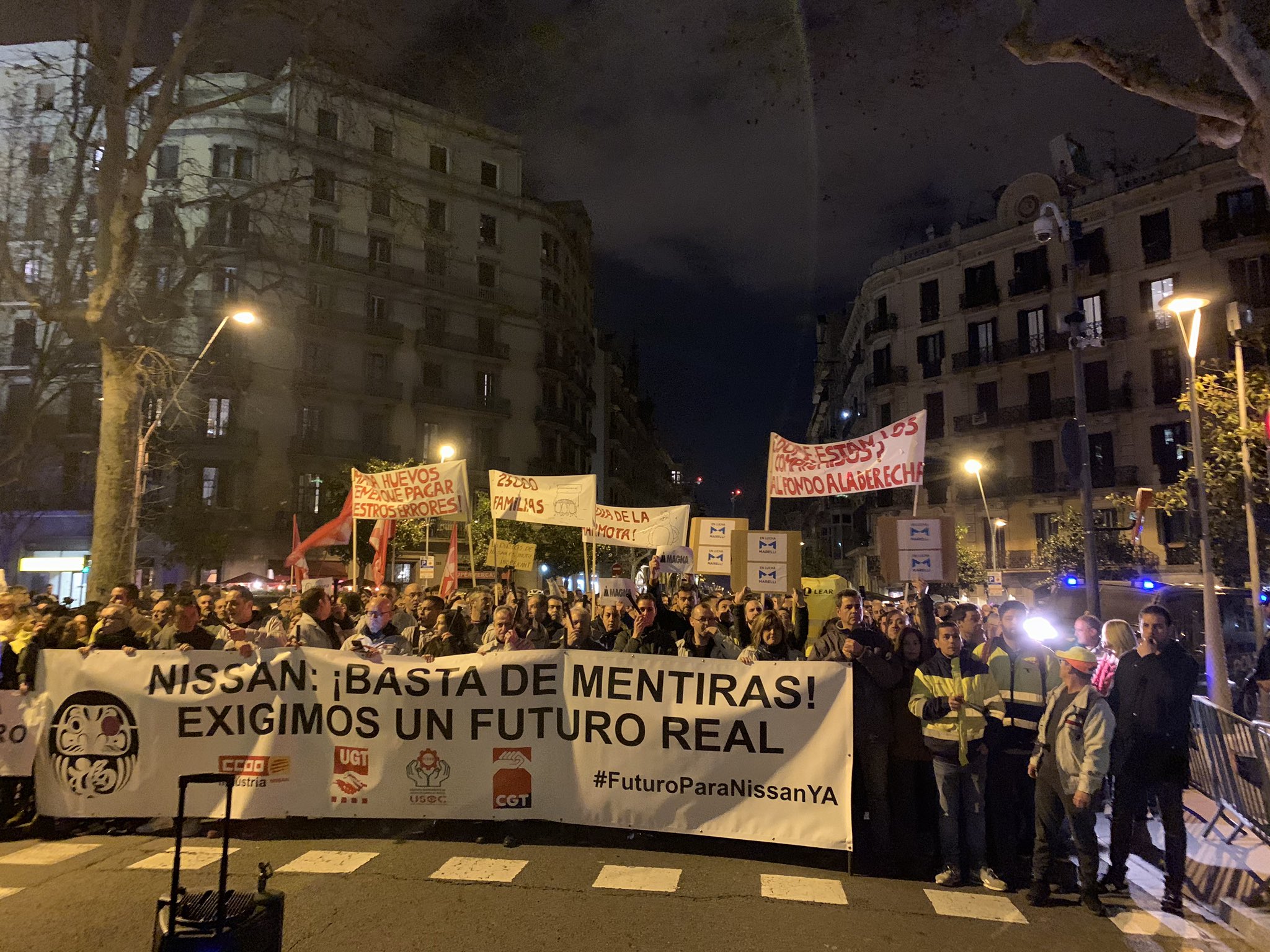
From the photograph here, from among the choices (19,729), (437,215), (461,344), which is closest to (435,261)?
(437,215)

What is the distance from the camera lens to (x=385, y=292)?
45.8 metres

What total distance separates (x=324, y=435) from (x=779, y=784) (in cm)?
4029

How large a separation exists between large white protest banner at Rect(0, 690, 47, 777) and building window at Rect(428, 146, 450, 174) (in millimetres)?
44149

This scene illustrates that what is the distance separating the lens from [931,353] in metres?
48.1

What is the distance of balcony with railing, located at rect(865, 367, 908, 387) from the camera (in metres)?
49.1

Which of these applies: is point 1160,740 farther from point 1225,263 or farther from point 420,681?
point 1225,263

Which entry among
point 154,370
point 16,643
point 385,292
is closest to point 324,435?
point 385,292

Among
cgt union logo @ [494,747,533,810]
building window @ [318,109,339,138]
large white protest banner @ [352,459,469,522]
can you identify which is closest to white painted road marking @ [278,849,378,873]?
cgt union logo @ [494,747,533,810]

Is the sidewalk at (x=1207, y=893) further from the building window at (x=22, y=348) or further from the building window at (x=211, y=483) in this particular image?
the building window at (x=22, y=348)

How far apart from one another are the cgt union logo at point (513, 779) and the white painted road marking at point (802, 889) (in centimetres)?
178

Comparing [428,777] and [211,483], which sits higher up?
[211,483]

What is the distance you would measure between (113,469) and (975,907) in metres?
12.4

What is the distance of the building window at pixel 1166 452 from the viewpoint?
37.0 meters

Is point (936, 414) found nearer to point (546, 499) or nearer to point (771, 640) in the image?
point (546, 499)
